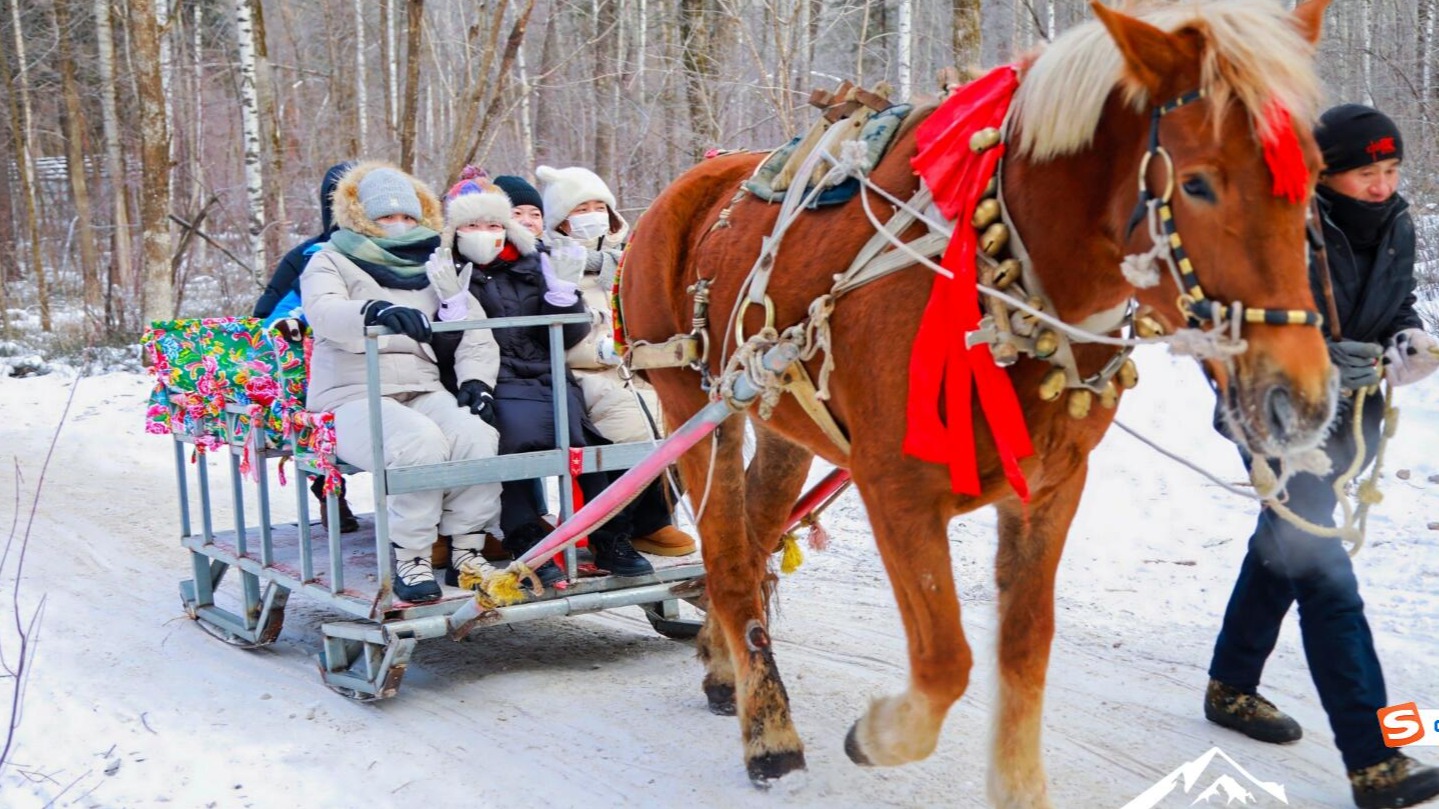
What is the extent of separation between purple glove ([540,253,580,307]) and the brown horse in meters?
0.64

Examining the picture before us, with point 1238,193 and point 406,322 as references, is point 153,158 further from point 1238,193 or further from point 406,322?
point 1238,193

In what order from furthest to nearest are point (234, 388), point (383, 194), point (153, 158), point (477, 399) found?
1. point (153, 158)
2. point (234, 388)
3. point (383, 194)
4. point (477, 399)

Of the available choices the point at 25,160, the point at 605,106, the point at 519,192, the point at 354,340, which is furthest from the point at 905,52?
the point at 25,160

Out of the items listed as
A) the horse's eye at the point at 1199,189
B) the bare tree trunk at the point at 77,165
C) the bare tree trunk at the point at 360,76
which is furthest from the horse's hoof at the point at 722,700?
the bare tree trunk at the point at 360,76

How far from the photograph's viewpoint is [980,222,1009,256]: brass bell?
9.56 feet

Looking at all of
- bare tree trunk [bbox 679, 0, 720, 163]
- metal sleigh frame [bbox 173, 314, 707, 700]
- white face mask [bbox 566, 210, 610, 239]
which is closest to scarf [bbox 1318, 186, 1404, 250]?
metal sleigh frame [bbox 173, 314, 707, 700]

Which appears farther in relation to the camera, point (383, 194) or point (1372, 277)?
point (383, 194)

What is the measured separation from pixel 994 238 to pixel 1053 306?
0.21 m

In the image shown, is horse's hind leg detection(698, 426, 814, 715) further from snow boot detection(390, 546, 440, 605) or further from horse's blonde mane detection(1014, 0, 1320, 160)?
horse's blonde mane detection(1014, 0, 1320, 160)

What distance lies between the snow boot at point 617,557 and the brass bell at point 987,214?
253 cm

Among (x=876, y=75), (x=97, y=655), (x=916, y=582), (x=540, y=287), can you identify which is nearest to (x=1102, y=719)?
(x=916, y=582)

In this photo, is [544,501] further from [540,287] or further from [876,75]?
[876,75]

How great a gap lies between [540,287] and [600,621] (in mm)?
1619

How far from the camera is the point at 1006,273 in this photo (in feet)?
9.52
